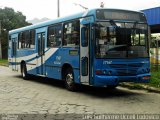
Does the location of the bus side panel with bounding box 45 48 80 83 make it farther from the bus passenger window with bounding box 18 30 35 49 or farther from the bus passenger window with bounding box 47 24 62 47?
the bus passenger window with bounding box 18 30 35 49

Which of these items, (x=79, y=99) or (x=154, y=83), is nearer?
(x=79, y=99)

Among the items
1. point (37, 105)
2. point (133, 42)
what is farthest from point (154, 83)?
point (37, 105)

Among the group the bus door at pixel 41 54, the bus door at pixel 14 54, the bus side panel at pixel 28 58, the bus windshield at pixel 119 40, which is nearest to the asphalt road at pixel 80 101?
the bus windshield at pixel 119 40

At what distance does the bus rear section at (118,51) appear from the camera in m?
11.9

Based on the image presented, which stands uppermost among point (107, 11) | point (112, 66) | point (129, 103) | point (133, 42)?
point (107, 11)

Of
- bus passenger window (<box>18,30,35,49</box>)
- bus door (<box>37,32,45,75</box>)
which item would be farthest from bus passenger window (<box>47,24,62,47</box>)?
bus passenger window (<box>18,30,35,49</box>)

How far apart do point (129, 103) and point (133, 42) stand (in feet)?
8.07

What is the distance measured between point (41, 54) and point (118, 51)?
5714 millimetres

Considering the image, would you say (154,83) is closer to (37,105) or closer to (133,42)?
(133,42)

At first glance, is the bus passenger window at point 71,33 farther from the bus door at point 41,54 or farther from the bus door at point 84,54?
the bus door at point 41,54

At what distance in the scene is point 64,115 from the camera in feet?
29.5

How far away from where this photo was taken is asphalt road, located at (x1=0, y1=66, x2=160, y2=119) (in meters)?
9.67

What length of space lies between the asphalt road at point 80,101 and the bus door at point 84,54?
2.15 ft

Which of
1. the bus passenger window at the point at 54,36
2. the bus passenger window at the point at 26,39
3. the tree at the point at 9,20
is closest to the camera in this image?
the bus passenger window at the point at 54,36
